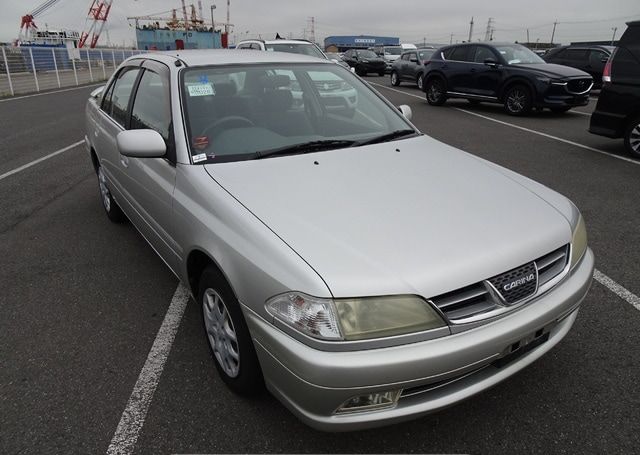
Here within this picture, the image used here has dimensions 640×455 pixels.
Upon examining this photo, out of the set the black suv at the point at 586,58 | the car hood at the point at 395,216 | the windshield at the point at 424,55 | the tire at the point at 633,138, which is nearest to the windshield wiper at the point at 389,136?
the car hood at the point at 395,216

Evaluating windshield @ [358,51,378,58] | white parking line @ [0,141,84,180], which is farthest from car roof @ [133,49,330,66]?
windshield @ [358,51,378,58]

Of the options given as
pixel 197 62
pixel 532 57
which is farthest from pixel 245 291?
pixel 532 57

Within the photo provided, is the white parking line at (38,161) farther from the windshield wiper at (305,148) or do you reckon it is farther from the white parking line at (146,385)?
the windshield wiper at (305,148)

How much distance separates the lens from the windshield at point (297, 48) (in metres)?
11.1

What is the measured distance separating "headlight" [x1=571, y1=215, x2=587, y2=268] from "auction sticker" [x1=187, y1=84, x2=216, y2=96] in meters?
2.18

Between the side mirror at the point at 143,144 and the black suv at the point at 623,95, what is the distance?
668 centimetres

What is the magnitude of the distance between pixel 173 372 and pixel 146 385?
0.49 feet

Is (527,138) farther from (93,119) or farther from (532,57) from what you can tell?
(93,119)

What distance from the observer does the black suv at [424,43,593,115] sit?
34.1ft

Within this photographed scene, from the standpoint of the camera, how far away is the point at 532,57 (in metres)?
11.5

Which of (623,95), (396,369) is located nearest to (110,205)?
(396,369)

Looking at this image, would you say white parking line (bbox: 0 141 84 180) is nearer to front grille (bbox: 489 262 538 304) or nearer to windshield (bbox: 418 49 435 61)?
front grille (bbox: 489 262 538 304)

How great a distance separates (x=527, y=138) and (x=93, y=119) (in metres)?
7.24

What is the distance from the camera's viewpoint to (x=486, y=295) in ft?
6.04
